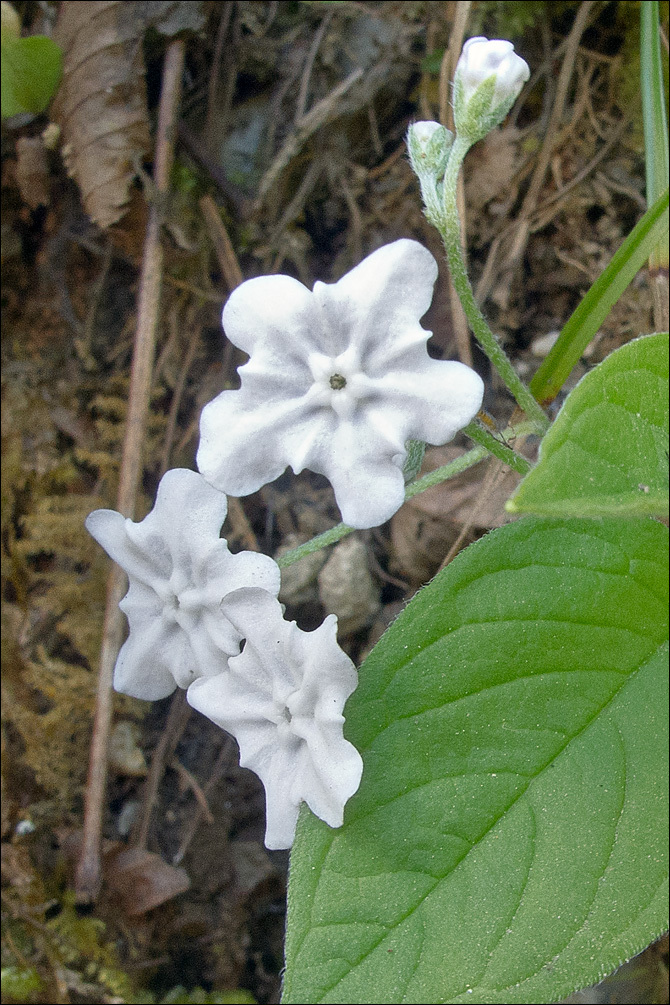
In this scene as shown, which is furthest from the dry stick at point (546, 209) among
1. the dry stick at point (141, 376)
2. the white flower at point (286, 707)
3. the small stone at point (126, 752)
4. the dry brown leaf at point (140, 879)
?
the dry brown leaf at point (140, 879)

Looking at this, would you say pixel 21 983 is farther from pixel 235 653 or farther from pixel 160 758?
pixel 235 653

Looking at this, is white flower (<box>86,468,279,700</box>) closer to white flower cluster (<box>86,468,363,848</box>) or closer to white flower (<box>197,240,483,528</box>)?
white flower cluster (<box>86,468,363,848</box>)

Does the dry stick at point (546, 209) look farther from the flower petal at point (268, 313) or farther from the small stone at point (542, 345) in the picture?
the flower petal at point (268, 313)

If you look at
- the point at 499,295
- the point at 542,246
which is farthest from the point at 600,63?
the point at 499,295

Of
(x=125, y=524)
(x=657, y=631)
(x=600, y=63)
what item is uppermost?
(x=600, y=63)

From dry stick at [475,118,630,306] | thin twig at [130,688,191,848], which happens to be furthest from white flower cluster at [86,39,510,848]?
dry stick at [475,118,630,306]

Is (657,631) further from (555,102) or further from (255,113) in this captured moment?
(255,113)
